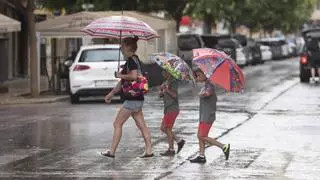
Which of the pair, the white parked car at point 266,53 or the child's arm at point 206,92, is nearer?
the child's arm at point 206,92

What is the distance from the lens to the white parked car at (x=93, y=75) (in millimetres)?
20203

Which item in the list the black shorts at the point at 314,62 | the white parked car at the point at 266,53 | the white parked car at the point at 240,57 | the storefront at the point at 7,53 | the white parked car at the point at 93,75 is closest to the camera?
the white parked car at the point at 93,75

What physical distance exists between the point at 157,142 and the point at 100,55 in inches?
339

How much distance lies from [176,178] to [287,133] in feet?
Answer: 16.0

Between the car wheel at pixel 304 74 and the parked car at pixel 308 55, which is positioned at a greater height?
the parked car at pixel 308 55

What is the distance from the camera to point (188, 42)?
34.8 meters

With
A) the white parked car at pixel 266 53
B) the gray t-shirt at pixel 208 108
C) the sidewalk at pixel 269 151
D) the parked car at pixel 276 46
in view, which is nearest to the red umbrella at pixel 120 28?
the gray t-shirt at pixel 208 108

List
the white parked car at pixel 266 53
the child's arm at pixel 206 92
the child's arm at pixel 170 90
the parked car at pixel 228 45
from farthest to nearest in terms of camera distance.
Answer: the white parked car at pixel 266 53 < the parked car at pixel 228 45 < the child's arm at pixel 170 90 < the child's arm at pixel 206 92

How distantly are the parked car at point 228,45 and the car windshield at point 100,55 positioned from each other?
17.2m

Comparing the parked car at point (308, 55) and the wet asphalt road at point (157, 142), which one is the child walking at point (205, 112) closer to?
the wet asphalt road at point (157, 142)

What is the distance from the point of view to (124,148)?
11.7 metres

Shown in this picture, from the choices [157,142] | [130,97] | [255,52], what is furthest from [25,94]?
[255,52]

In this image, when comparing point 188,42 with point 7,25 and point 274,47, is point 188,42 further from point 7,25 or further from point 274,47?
point 274,47

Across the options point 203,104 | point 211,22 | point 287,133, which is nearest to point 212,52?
point 203,104
